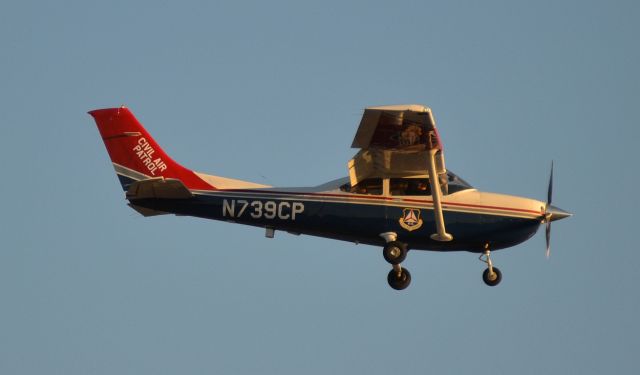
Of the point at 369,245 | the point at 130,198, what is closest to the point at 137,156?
the point at 130,198

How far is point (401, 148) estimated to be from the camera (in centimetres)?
2173

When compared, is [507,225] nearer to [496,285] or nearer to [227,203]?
[496,285]

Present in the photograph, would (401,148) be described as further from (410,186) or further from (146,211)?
(146,211)

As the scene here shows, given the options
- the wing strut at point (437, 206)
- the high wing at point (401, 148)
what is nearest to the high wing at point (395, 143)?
the high wing at point (401, 148)

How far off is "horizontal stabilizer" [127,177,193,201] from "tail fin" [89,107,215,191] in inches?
27.8

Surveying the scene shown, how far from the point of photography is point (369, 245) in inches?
930

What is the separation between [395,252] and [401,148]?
2.31 metres

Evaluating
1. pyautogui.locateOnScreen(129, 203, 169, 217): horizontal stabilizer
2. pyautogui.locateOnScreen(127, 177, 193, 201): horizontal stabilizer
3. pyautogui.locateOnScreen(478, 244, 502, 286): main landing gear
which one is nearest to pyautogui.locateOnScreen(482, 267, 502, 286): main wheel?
→ pyautogui.locateOnScreen(478, 244, 502, 286): main landing gear

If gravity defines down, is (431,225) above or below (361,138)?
below

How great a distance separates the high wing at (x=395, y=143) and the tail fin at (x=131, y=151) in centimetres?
398

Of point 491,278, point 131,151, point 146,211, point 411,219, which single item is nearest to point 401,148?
point 411,219

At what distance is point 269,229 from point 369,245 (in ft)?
7.04

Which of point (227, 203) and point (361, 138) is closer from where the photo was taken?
point (361, 138)

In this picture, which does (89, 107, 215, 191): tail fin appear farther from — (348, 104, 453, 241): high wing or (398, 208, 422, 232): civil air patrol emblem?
(398, 208, 422, 232): civil air patrol emblem
